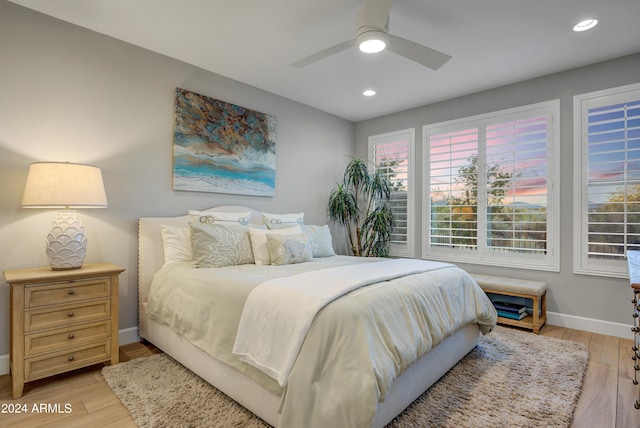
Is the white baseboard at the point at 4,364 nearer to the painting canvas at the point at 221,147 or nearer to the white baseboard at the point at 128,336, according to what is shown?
the white baseboard at the point at 128,336

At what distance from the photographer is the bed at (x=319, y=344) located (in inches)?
56.3

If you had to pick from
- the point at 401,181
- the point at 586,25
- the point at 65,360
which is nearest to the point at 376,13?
the point at 586,25

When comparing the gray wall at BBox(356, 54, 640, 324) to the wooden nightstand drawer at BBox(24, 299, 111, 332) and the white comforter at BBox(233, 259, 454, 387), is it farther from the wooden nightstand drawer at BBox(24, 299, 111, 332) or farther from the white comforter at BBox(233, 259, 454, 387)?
the wooden nightstand drawer at BBox(24, 299, 111, 332)

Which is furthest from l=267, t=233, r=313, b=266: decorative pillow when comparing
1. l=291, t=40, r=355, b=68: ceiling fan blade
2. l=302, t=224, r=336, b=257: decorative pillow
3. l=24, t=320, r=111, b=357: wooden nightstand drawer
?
l=291, t=40, r=355, b=68: ceiling fan blade

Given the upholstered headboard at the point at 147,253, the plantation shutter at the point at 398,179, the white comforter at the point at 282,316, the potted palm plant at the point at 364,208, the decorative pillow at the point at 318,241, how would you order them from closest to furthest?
the white comforter at the point at 282,316, the upholstered headboard at the point at 147,253, the decorative pillow at the point at 318,241, the potted palm plant at the point at 364,208, the plantation shutter at the point at 398,179

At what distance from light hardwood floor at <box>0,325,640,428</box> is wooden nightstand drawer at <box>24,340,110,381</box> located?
108mm

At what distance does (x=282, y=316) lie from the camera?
1674 mm

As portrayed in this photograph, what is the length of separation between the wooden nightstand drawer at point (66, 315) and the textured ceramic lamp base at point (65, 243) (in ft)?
0.99

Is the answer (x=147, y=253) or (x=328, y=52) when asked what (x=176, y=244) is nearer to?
(x=147, y=253)

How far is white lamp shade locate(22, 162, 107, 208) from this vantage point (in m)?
2.23

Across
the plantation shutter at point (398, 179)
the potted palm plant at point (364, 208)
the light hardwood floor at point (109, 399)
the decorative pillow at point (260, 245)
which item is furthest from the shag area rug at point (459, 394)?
the plantation shutter at point (398, 179)

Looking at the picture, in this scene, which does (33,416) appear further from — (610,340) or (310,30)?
(610,340)

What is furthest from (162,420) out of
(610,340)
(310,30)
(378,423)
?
(610,340)

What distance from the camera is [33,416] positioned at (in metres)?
1.89
